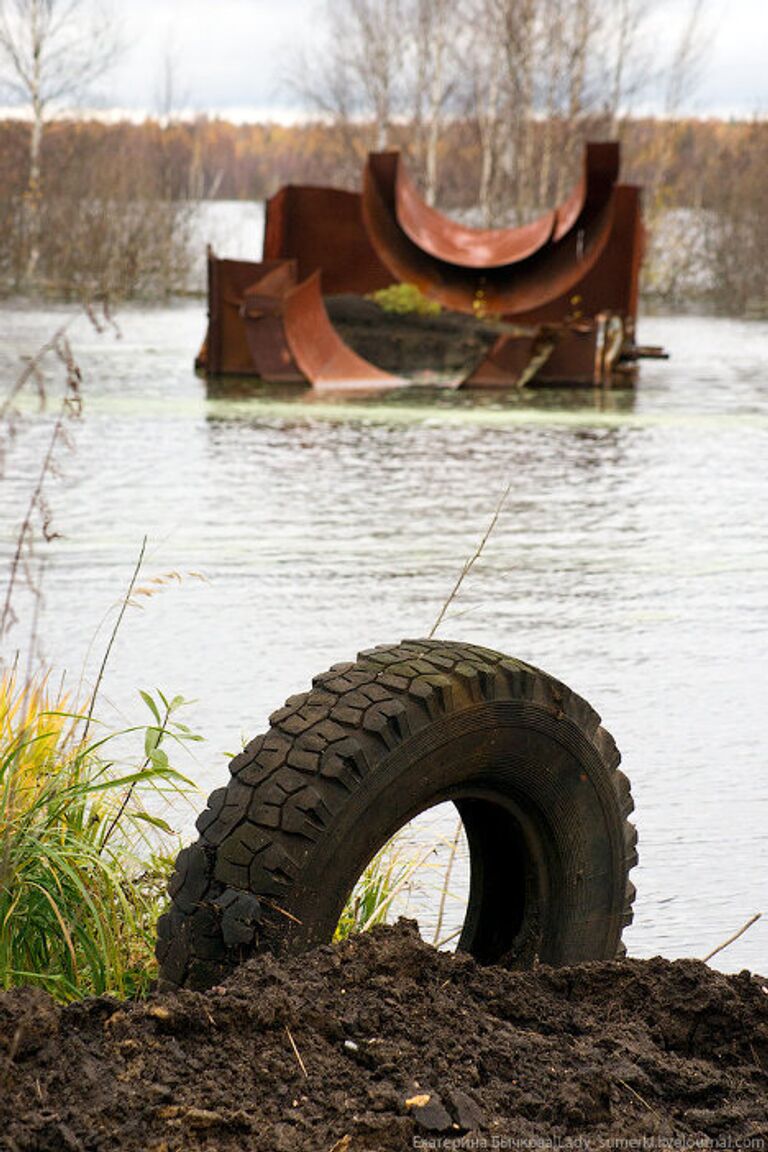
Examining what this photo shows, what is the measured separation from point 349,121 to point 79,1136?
119 ft

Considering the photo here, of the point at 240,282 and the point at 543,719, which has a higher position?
the point at 240,282

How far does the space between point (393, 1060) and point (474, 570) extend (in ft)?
14.5

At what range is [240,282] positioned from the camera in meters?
12.2

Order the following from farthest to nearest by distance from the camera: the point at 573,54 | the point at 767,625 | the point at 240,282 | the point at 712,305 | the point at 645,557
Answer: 1. the point at 573,54
2. the point at 712,305
3. the point at 240,282
4. the point at 645,557
5. the point at 767,625

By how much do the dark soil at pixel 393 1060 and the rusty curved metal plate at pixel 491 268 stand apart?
1187 cm

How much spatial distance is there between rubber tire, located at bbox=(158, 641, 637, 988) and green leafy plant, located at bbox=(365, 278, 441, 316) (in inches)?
431

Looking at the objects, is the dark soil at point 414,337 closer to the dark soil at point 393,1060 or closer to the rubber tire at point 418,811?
the rubber tire at point 418,811

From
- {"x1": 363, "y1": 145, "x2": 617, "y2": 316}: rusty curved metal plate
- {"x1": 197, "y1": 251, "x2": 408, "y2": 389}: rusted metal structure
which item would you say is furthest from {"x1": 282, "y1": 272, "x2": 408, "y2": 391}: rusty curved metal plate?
{"x1": 363, "y1": 145, "x2": 617, "y2": 316}: rusty curved metal plate

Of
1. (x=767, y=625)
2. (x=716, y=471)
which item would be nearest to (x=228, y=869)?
(x=767, y=625)

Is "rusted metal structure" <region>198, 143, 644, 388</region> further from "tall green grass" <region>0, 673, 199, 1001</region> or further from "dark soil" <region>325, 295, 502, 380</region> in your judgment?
"tall green grass" <region>0, 673, 199, 1001</region>

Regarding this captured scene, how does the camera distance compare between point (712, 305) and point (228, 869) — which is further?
point (712, 305)

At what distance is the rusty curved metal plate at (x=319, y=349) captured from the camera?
12.3 meters

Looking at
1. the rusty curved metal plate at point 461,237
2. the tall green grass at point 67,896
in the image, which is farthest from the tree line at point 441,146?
the tall green grass at point 67,896

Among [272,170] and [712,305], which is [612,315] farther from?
[272,170]
